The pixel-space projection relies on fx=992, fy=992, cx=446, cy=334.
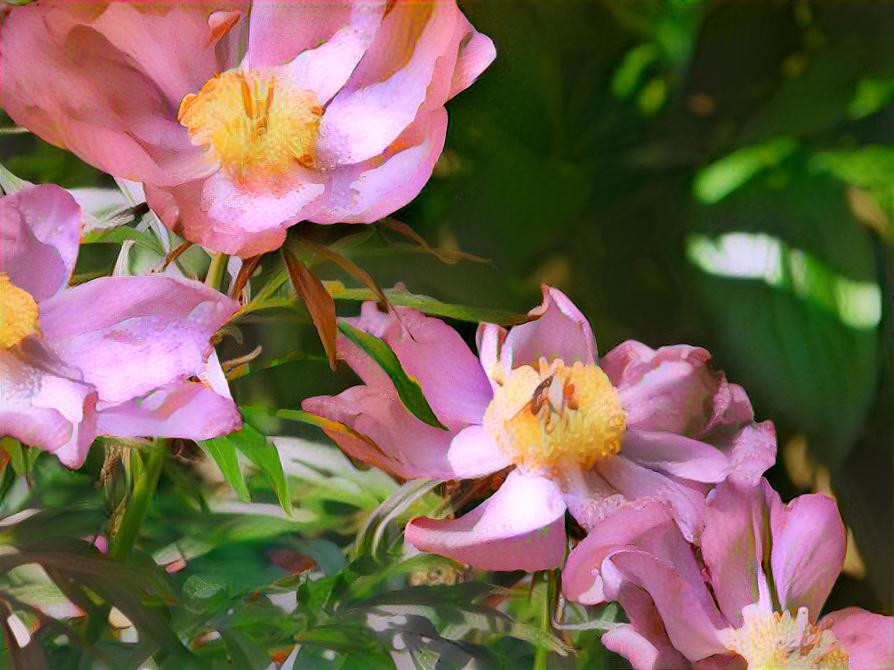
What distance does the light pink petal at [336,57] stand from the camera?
1.83 ft

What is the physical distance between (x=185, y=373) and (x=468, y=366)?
17cm

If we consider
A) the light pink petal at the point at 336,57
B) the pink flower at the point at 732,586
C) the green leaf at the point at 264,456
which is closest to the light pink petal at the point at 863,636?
the pink flower at the point at 732,586

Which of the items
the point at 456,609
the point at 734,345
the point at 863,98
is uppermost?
the point at 863,98

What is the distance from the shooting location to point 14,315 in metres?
0.52

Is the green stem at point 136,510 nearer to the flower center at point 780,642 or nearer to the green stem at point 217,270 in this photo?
the green stem at point 217,270

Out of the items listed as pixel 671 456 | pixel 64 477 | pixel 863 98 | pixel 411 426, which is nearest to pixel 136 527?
pixel 64 477

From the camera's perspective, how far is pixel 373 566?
0.58 m

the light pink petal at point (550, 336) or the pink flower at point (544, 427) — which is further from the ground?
the light pink petal at point (550, 336)

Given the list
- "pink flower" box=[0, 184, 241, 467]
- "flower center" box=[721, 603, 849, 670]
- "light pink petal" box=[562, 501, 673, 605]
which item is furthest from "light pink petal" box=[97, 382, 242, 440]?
"flower center" box=[721, 603, 849, 670]

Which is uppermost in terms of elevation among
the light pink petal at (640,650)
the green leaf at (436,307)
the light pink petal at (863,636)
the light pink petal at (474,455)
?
the green leaf at (436,307)

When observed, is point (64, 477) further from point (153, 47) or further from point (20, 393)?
point (153, 47)

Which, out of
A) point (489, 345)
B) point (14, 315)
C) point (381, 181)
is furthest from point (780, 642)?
point (14, 315)

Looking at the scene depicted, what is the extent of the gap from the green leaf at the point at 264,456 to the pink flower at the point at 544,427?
0.03 metres

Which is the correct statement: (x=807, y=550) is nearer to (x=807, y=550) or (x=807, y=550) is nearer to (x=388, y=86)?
(x=807, y=550)
